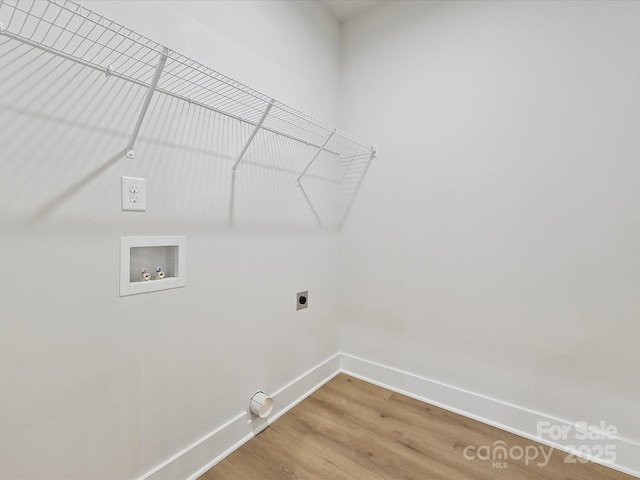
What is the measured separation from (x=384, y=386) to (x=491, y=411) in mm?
649

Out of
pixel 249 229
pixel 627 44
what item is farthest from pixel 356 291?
pixel 627 44

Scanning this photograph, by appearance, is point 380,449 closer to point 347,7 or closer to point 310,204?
point 310,204

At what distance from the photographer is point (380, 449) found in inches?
57.9

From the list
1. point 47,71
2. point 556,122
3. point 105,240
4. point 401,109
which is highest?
point 401,109

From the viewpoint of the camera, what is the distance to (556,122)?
58.3 inches

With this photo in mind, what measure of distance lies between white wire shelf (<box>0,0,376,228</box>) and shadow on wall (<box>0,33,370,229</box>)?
0.04 meters

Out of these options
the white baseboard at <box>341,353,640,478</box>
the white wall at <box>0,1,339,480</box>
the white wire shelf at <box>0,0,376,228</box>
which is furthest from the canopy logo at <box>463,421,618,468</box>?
the white wire shelf at <box>0,0,376,228</box>

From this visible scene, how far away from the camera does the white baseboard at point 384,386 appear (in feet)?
4.29

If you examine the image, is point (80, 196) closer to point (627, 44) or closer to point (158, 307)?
point (158, 307)

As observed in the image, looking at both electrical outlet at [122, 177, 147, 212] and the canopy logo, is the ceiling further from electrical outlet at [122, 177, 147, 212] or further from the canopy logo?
the canopy logo

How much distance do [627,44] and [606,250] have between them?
929 millimetres

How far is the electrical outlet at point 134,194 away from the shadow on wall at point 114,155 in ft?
0.06

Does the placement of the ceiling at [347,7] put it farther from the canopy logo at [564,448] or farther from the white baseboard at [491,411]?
the canopy logo at [564,448]

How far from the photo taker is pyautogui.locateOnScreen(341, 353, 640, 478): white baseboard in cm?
137
